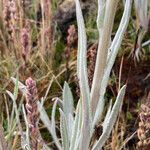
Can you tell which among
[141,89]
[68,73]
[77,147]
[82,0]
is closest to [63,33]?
[82,0]

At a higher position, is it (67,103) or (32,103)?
(32,103)

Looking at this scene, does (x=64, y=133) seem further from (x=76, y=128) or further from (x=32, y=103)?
(x=32, y=103)

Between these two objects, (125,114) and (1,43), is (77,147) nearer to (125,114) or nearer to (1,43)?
(125,114)

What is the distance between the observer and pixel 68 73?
1732 mm

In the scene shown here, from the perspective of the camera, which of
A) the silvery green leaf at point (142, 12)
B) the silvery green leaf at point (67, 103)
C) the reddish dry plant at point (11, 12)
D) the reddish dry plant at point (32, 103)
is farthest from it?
the silvery green leaf at point (142, 12)

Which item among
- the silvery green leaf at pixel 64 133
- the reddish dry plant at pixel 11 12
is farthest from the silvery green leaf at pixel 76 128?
the reddish dry plant at pixel 11 12

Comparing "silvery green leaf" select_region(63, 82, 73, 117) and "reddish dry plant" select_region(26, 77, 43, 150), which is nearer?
"reddish dry plant" select_region(26, 77, 43, 150)

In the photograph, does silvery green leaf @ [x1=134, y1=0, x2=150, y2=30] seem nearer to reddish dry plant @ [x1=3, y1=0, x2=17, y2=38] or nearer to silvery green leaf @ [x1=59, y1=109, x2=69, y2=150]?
reddish dry plant @ [x1=3, y1=0, x2=17, y2=38]

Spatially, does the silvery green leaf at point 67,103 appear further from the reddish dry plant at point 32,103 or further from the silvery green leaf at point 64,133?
the reddish dry plant at point 32,103

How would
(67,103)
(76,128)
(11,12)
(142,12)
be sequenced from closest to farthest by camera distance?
(76,128), (67,103), (11,12), (142,12)

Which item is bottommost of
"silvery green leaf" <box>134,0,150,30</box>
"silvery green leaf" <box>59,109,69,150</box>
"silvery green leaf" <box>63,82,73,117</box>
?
"silvery green leaf" <box>59,109,69,150</box>

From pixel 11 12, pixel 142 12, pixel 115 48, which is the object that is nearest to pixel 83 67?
pixel 115 48

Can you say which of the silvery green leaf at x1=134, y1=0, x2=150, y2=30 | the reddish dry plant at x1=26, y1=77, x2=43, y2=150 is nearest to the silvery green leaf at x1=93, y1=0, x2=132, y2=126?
the reddish dry plant at x1=26, y1=77, x2=43, y2=150

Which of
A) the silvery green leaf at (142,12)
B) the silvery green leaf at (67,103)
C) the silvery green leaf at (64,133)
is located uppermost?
the silvery green leaf at (142,12)
